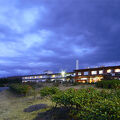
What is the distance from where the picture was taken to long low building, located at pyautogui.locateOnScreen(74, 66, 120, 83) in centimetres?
3444

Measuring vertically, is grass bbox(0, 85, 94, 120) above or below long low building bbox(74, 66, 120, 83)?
below

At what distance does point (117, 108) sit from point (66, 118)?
4373 mm

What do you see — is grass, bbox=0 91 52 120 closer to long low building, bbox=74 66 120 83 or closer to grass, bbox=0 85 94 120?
grass, bbox=0 85 94 120

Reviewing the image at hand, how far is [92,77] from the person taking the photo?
39.5 m

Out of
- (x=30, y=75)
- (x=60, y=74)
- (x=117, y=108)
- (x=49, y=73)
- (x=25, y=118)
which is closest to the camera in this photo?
(x=117, y=108)

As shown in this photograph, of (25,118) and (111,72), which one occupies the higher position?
(111,72)

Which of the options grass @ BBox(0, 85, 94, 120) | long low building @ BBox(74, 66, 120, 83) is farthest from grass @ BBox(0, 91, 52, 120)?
long low building @ BBox(74, 66, 120, 83)

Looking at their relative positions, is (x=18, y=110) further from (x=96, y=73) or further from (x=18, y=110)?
(x=96, y=73)

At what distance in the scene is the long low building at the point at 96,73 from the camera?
113 ft

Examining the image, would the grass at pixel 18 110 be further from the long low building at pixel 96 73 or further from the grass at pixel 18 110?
the long low building at pixel 96 73

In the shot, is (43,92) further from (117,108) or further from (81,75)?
(81,75)

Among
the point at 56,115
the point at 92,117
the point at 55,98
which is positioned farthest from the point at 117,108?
the point at 56,115

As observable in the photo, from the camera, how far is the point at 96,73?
38.7m

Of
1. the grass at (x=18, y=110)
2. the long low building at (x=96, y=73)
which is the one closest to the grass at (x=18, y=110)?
the grass at (x=18, y=110)
